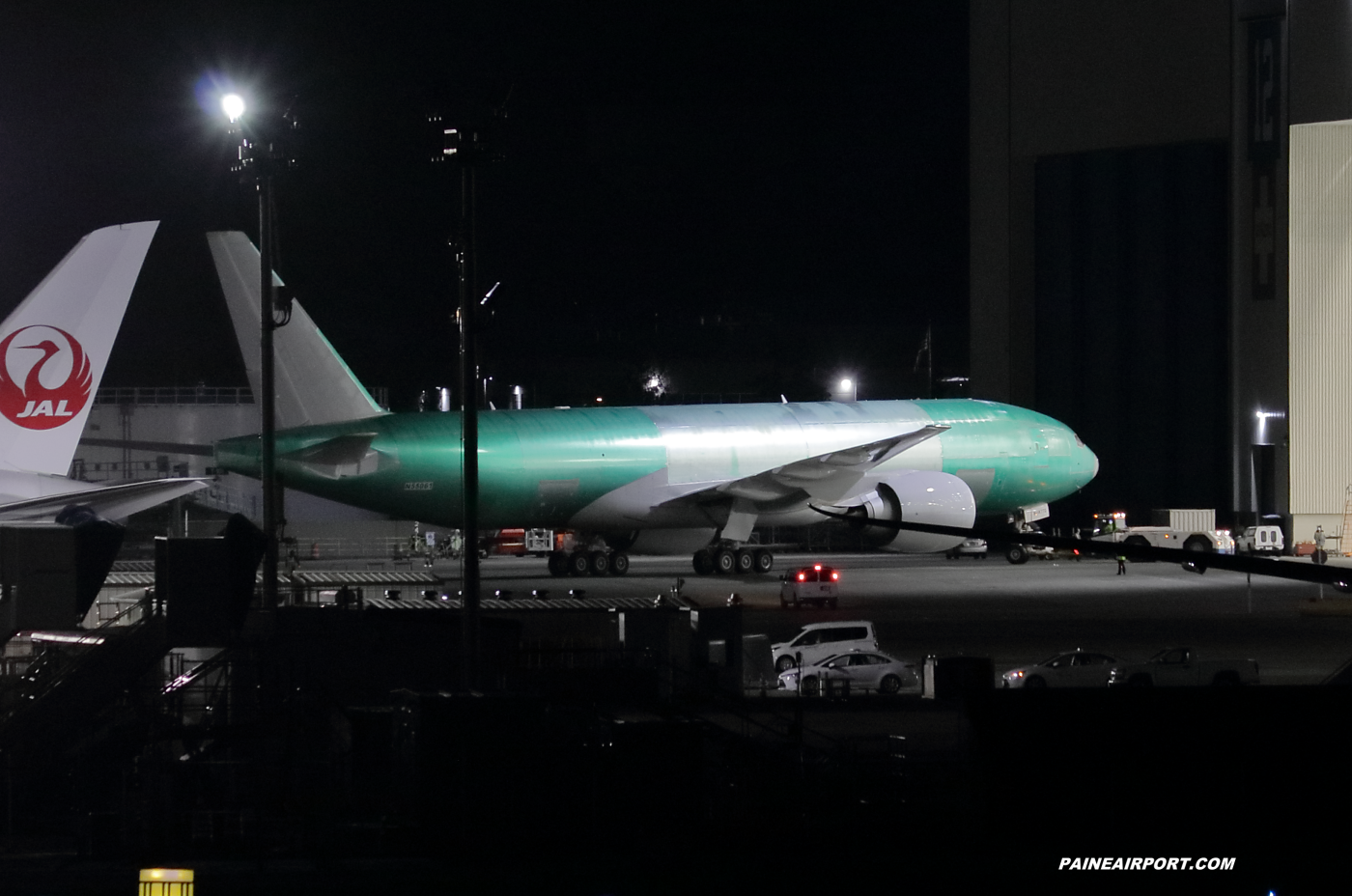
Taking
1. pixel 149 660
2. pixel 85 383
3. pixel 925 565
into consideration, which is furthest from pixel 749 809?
pixel 925 565

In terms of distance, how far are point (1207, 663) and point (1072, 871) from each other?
68.3 ft

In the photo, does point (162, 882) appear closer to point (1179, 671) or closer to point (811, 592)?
point (1179, 671)

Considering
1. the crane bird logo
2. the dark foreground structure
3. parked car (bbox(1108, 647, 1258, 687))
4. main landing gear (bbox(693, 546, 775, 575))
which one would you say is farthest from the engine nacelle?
the crane bird logo

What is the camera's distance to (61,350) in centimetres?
2783

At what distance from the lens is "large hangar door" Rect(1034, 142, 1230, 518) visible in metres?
71.4

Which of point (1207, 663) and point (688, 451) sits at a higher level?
point (688, 451)

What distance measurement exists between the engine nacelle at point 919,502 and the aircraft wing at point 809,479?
88 cm

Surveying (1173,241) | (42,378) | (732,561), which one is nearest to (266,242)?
A: (42,378)


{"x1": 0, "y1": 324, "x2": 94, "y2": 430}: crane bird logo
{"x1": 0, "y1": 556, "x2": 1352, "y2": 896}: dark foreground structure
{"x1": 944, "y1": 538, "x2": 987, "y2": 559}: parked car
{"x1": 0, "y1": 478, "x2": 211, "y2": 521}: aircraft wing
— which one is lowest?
{"x1": 944, "y1": 538, "x2": 987, "y2": 559}: parked car

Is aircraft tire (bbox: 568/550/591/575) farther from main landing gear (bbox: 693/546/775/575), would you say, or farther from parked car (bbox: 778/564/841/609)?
parked car (bbox: 778/564/841/609)

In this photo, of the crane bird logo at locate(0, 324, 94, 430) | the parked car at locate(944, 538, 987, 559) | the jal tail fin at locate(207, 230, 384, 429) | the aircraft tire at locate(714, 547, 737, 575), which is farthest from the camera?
the parked car at locate(944, 538, 987, 559)

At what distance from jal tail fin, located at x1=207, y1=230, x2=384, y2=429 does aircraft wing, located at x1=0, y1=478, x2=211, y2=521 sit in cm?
1624

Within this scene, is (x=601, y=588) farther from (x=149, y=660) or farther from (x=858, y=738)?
(x=858, y=738)

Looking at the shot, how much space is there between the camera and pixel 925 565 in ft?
183
